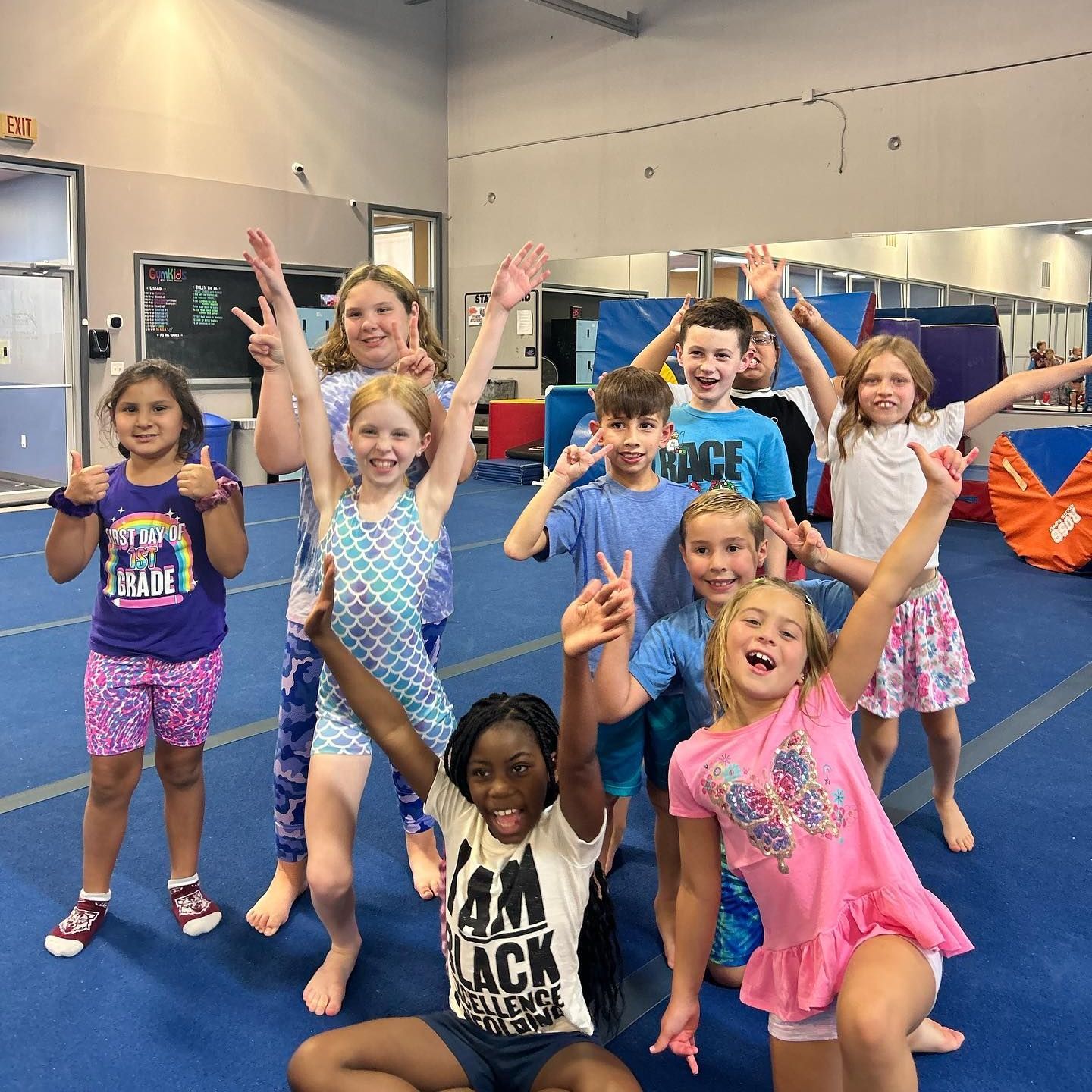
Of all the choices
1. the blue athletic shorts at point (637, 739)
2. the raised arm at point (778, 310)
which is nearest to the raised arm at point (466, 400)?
the blue athletic shorts at point (637, 739)

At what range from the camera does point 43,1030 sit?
205 cm

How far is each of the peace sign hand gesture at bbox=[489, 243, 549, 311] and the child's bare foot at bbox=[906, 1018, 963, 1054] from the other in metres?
1.65

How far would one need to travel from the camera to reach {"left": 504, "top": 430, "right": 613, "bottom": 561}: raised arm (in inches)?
85.8

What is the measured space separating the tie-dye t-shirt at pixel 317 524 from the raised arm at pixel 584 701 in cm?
76

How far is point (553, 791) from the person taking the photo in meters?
1.84

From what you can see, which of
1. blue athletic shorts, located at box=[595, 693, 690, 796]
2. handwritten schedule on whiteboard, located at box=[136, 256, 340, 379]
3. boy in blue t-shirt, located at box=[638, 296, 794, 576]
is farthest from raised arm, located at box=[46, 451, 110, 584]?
handwritten schedule on whiteboard, located at box=[136, 256, 340, 379]

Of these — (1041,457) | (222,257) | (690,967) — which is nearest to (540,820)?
(690,967)

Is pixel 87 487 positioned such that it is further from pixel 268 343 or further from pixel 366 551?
pixel 366 551

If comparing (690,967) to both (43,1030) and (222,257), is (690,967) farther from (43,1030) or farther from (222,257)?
(222,257)

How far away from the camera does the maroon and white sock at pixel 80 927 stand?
7.61 feet

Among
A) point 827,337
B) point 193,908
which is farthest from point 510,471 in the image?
point 193,908

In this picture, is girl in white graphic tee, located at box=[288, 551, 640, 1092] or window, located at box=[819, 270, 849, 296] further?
window, located at box=[819, 270, 849, 296]

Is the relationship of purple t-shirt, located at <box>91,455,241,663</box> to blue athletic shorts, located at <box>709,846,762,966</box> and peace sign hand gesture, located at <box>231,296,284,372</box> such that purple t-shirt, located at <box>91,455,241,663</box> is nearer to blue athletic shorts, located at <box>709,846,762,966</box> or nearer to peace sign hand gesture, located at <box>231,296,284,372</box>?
peace sign hand gesture, located at <box>231,296,284,372</box>

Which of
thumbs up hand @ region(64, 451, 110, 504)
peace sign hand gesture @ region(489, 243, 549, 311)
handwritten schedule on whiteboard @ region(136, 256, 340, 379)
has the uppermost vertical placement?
handwritten schedule on whiteboard @ region(136, 256, 340, 379)
